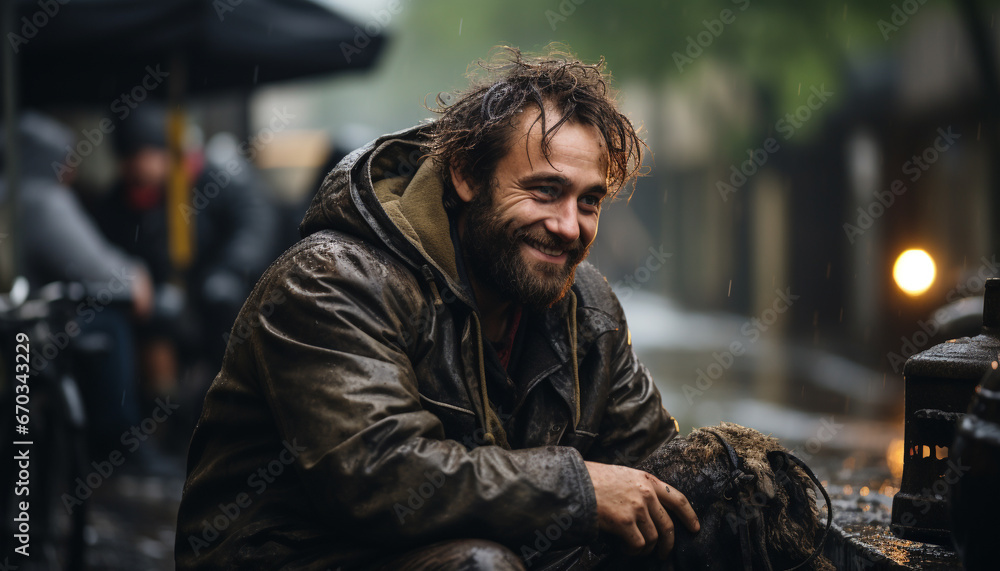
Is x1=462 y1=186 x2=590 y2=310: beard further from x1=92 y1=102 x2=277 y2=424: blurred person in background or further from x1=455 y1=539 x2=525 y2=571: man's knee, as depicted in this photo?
x1=92 y1=102 x2=277 y2=424: blurred person in background

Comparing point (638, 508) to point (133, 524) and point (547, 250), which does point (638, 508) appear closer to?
point (547, 250)

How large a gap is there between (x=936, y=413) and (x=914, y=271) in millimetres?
5322

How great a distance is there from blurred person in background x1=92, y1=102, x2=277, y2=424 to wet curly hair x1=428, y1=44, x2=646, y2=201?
529 cm

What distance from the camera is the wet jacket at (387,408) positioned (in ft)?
8.09

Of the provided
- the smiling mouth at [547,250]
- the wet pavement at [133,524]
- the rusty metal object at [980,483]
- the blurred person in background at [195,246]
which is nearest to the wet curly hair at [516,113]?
the smiling mouth at [547,250]

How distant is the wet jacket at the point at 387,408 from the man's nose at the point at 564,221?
28 centimetres

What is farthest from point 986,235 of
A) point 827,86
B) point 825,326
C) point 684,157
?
point 684,157

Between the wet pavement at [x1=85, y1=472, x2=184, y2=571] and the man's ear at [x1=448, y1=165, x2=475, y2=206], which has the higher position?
the man's ear at [x1=448, y1=165, x2=475, y2=206]

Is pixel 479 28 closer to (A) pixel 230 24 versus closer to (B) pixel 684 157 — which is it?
(B) pixel 684 157

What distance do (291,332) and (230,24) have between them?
5.76m

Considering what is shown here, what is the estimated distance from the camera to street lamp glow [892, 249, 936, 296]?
7859mm

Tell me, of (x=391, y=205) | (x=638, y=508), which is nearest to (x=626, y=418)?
(x=638, y=508)

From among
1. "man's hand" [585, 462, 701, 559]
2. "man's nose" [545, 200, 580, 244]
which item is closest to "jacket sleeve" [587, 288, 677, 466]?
"man's nose" [545, 200, 580, 244]

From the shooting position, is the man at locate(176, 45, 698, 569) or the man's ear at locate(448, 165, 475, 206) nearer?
the man at locate(176, 45, 698, 569)
